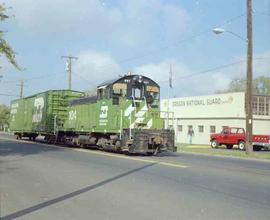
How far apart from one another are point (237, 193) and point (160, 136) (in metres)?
13.7

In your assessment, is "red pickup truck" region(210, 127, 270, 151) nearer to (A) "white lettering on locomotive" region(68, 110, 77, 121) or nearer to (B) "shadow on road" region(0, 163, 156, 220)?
(A) "white lettering on locomotive" region(68, 110, 77, 121)

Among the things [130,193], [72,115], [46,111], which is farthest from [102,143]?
[130,193]

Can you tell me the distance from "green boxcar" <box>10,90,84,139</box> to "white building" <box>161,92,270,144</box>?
44.0 feet

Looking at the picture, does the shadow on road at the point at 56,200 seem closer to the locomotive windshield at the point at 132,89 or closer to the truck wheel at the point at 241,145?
the locomotive windshield at the point at 132,89

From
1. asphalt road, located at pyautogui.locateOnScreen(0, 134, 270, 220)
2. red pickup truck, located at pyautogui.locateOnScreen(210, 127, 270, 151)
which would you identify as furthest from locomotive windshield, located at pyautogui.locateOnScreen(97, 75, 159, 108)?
red pickup truck, located at pyautogui.locateOnScreen(210, 127, 270, 151)

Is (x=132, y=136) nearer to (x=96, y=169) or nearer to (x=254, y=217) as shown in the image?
(x=96, y=169)

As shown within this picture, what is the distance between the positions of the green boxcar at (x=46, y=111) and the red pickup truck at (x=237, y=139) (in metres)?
14.7

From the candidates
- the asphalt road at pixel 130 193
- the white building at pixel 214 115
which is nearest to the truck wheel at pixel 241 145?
the white building at pixel 214 115

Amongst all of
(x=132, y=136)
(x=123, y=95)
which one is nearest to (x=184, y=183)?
(x=132, y=136)

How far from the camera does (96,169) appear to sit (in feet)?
55.8

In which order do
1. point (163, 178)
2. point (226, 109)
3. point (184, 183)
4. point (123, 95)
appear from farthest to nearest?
1. point (226, 109)
2. point (123, 95)
3. point (163, 178)
4. point (184, 183)

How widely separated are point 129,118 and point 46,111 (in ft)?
46.1

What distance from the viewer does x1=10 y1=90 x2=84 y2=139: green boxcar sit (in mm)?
37250

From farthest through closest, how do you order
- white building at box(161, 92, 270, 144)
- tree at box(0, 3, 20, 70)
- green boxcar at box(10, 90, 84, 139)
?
white building at box(161, 92, 270, 144) → green boxcar at box(10, 90, 84, 139) → tree at box(0, 3, 20, 70)
